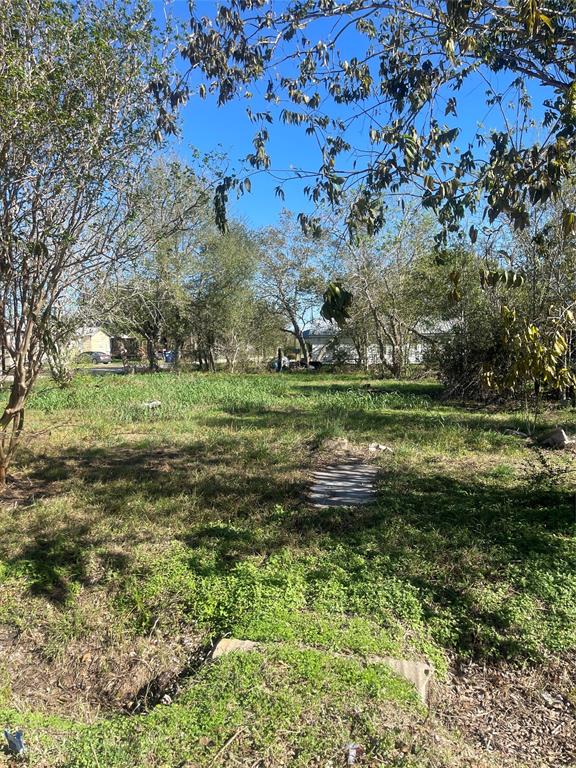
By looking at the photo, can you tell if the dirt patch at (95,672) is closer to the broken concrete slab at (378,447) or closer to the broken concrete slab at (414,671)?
the broken concrete slab at (414,671)

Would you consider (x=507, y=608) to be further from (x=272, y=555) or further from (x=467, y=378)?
(x=467, y=378)

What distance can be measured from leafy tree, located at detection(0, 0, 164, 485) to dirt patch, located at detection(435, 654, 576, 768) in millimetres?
4572

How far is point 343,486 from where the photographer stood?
5578mm

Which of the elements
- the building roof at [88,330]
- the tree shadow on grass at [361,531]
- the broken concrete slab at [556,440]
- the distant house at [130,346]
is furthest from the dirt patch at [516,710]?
the distant house at [130,346]

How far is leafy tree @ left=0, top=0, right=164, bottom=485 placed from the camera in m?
4.39

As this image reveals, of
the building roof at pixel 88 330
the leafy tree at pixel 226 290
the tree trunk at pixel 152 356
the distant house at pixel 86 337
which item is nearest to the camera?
the building roof at pixel 88 330

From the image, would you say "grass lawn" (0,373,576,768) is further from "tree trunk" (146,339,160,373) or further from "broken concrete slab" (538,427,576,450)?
"tree trunk" (146,339,160,373)

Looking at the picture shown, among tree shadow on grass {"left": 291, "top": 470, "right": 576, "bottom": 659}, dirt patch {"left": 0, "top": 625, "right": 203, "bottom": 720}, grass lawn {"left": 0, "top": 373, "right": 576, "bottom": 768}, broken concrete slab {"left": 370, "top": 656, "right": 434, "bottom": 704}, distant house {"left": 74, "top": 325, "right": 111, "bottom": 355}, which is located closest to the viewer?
grass lawn {"left": 0, "top": 373, "right": 576, "bottom": 768}

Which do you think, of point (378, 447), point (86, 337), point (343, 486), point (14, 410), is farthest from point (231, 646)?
point (86, 337)

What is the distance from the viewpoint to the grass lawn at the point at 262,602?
2.11 m

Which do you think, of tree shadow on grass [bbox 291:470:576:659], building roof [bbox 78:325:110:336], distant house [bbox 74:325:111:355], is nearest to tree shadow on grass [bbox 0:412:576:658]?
tree shadow on grass [bbox 291:470:576:659]

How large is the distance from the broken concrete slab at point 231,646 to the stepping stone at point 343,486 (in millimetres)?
2235

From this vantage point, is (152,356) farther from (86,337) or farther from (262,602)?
(262,602)

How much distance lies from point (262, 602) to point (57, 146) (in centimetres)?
426
